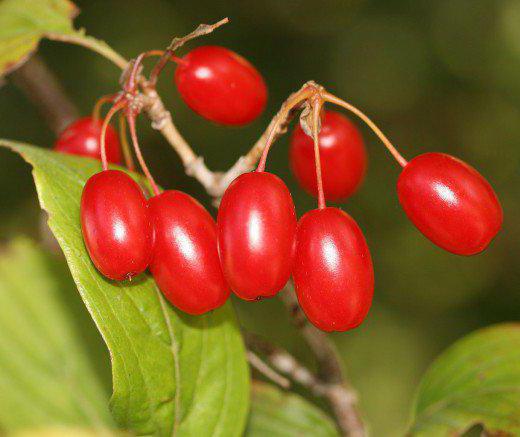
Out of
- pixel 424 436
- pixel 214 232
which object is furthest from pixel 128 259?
pixel 424 436

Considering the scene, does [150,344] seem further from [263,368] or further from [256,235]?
[263,368]

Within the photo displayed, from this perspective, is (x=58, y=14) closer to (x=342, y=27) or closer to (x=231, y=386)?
(x=231, y=386)

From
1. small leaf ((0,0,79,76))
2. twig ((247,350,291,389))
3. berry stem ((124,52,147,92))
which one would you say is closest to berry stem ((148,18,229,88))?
berry stem ((124,52,147,92))

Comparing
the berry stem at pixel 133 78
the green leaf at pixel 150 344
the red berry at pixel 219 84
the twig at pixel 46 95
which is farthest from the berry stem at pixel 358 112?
the twig at pixel 46 95

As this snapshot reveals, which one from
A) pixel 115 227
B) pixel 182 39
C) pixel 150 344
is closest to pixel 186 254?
pixel 115 227

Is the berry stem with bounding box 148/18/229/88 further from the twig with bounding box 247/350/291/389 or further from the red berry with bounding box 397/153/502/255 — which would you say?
the twig with bounding box 247/350/291/389

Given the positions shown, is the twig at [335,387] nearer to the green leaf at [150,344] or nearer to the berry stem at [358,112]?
the green leaf at [150,344]

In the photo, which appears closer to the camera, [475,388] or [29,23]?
[475,388]
